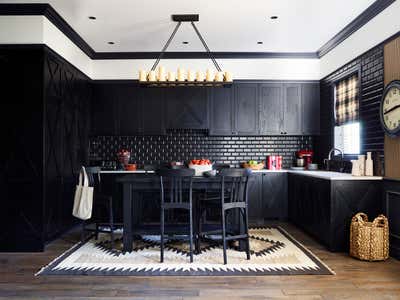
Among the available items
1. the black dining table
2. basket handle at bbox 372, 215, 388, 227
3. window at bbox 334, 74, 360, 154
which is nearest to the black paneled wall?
window at bbox 334, 74, 360, 154

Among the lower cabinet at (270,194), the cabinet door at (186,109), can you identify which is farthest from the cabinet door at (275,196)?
the cabinet door at (186,109)

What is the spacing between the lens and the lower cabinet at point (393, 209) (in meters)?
3.97

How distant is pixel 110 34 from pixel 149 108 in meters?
1.56

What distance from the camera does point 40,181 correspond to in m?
4.44

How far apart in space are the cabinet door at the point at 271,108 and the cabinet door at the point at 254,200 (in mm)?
1011

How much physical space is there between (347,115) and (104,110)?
14.1ft

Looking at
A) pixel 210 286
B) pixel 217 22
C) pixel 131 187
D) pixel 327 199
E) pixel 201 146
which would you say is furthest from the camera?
pixel 201 146

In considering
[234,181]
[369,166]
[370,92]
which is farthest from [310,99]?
[234,181]

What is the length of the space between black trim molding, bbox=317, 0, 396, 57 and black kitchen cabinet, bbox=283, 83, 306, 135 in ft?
2.63

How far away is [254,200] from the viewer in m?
6.39

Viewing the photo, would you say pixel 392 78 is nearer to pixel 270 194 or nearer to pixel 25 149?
pixel 270 194

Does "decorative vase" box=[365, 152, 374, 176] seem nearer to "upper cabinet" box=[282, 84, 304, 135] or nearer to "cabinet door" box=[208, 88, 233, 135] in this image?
"upper cabinet" box=[282, 84, 304, 135]

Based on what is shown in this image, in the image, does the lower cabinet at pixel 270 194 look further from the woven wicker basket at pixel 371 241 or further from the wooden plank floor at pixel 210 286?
the wooden plank floor at pixel 210 286

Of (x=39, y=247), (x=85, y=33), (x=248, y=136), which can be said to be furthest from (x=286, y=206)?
(x=85, y=33)
